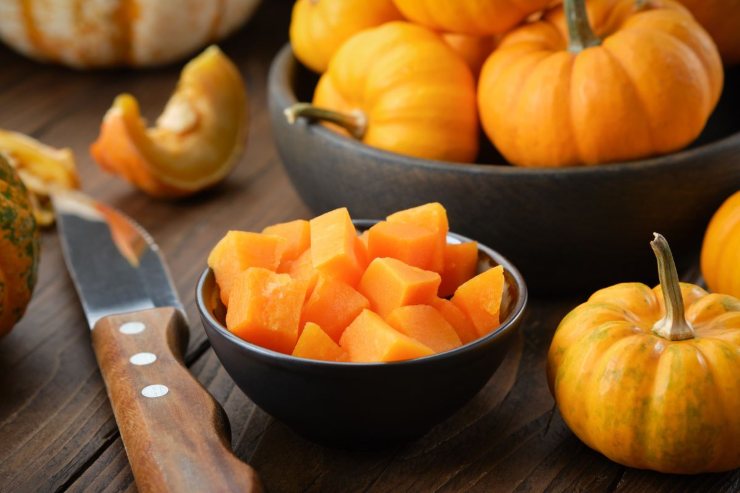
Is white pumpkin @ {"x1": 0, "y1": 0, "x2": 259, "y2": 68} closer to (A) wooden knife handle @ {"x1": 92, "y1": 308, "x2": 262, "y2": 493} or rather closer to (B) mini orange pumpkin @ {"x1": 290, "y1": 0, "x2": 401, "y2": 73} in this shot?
(B) mini orange pumpkin @ {"x1": 290, "y1": 0, "x2": 401, "y2": 73}

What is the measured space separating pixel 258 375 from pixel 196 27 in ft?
4.67

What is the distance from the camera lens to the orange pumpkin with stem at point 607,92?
125 centimetres

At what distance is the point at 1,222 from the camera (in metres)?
1.13

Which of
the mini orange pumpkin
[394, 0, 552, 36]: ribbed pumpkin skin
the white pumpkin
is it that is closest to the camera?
[394, 0, 552, 36]: ribbed pumpkin skin

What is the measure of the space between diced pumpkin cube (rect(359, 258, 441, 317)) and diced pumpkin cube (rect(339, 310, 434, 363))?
2 centimetres

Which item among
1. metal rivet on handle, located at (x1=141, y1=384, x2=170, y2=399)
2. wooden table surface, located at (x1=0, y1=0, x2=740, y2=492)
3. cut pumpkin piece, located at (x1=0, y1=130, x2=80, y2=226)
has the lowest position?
cut pumpkin piece, located at (x1=0, y1=130, x2=80, y2=226)

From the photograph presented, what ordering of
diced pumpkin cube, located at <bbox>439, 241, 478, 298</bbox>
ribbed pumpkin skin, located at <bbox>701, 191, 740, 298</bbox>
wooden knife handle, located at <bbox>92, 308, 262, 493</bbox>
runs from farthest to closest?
ribbed pumpkin skin, located at <bbox>701, 191, 740, 298</bbox>, diced pumpkin cube, located at <bbox>439, 241, 478, 298</bbox>, wooden knife handle, located at <bbox>92, 308, 262, 493</bbox>

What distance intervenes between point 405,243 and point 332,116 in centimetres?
41

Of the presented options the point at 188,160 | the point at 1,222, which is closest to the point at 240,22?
the point at 188,160

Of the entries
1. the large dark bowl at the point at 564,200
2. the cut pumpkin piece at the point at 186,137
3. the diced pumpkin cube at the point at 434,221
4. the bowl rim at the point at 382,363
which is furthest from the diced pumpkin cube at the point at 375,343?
the cut pumpkin piece at the point at 186,137

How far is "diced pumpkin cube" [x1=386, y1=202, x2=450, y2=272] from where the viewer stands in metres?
1.05

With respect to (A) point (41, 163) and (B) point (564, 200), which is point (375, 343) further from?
(A) point (41, 163)

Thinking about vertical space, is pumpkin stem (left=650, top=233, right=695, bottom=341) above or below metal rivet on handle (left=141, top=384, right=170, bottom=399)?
above

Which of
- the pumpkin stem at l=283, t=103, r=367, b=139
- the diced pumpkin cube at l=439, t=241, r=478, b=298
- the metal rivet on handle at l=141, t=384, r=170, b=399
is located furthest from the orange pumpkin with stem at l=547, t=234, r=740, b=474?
the pumpkin stem at l=283, t=103, r=367, b=139
